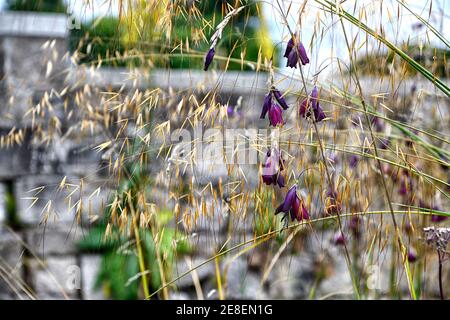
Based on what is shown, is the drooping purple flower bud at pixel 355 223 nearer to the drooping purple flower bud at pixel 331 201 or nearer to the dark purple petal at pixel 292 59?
the drooping purple flower bud at pixel 331 201

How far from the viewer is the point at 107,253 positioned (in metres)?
1.87

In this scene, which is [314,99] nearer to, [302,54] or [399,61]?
[302,54]

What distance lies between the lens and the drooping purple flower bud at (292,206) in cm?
96

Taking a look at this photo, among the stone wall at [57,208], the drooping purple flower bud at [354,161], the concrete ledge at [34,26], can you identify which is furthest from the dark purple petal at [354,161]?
the concrete ledge at [34,26]

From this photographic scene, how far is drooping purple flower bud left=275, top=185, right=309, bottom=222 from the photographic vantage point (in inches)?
38.0

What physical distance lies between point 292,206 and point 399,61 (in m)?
0.59

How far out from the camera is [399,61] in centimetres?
140

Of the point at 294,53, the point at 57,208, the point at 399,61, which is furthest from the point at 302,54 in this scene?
the point at 57,208

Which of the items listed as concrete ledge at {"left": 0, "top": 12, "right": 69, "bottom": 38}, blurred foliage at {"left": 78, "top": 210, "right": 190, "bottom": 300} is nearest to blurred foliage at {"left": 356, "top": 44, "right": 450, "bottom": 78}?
blurred foliage at {"left": 78, "top": 210, "right": 190, "bottom": 300}

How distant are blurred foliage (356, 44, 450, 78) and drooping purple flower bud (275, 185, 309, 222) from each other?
26 cm

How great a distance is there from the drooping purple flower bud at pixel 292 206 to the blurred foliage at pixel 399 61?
26 centimetres

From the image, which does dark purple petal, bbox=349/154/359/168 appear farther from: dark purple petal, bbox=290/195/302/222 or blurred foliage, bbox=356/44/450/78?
dark purple petal, bbox=290/195/302/222

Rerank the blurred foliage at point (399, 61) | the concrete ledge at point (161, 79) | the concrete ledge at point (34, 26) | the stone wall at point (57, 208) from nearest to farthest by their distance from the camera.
A: the blurred foliage at point (399, 61) → the concrete ledge at point (161, 79) → the stone wall at point (57, 208) → the concrete ledge at point (34, 26)
